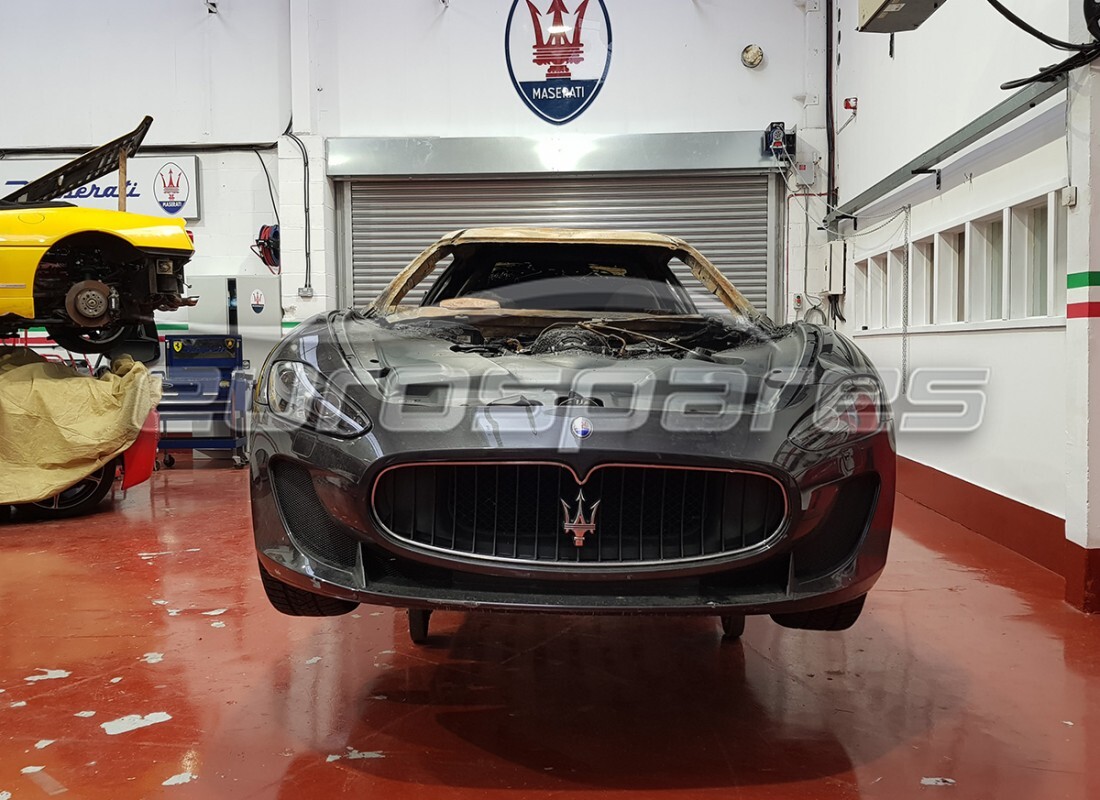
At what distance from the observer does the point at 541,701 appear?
197 cm

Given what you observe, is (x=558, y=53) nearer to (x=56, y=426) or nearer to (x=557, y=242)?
(x=56, y=426)

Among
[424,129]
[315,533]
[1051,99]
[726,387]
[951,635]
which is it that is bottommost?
[951,635]

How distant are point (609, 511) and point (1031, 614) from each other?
1.86 metres

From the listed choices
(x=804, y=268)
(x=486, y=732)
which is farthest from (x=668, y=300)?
(x=804, y=268)

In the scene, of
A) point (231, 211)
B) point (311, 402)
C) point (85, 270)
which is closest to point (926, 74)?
point (311, 402)

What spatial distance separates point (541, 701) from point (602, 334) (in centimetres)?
92

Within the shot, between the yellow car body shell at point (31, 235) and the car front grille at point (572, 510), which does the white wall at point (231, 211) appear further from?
the car front grille at point (572, 510)

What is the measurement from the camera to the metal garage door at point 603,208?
24.6 ft

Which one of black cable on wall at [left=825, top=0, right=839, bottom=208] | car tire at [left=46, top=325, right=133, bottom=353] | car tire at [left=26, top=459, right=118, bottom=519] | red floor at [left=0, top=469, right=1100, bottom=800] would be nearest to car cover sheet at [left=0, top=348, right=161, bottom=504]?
car tire at [left=26, top=459, right=118, bottom=519]

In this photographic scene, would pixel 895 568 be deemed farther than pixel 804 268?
No

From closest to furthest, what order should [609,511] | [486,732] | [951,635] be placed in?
[609,511], [486,732], [951,635]

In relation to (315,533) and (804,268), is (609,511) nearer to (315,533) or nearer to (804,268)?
(315,533)

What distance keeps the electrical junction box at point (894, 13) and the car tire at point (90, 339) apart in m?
4.27

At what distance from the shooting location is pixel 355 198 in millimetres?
7676
